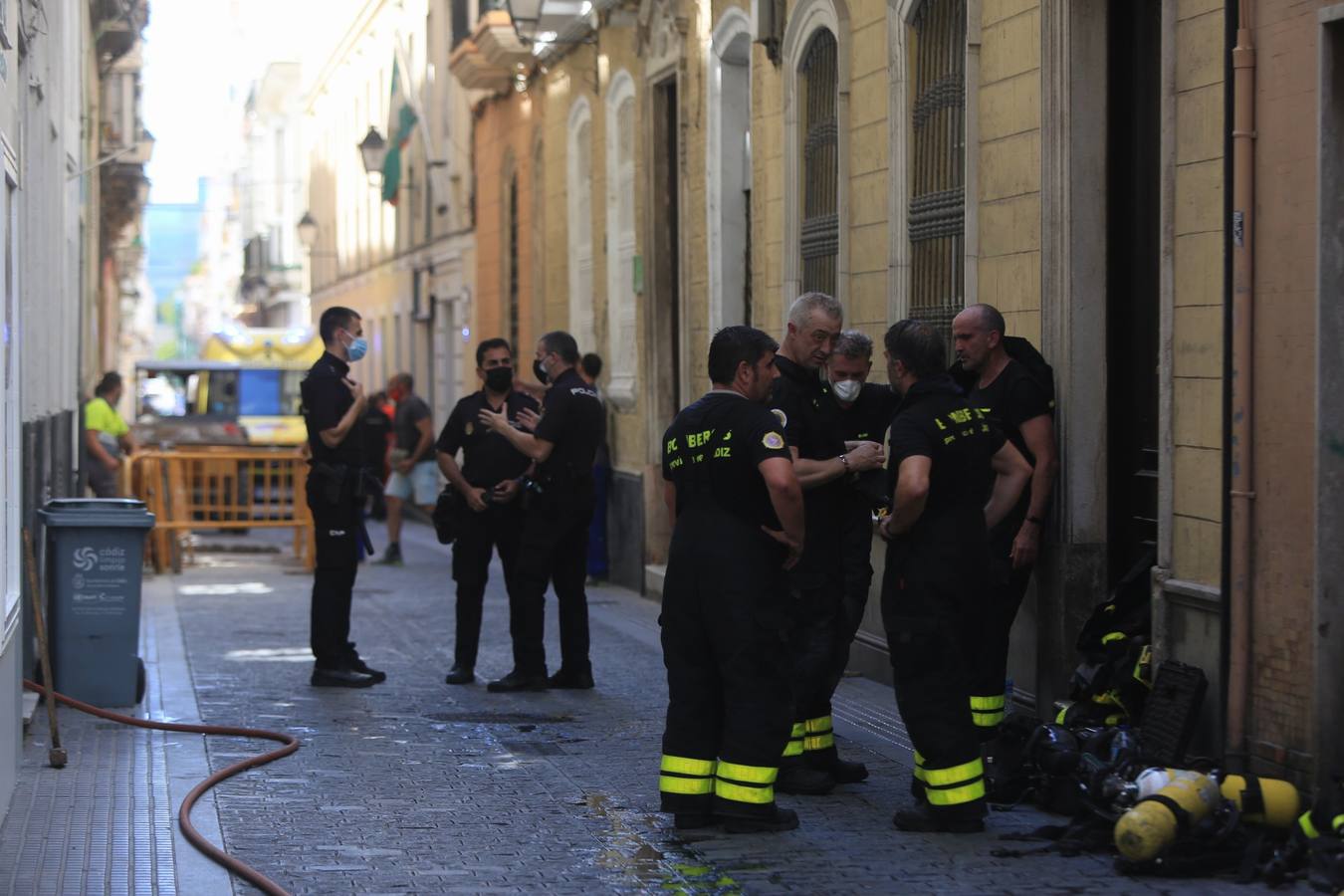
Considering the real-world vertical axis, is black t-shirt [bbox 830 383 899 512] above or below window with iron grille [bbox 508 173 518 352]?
below

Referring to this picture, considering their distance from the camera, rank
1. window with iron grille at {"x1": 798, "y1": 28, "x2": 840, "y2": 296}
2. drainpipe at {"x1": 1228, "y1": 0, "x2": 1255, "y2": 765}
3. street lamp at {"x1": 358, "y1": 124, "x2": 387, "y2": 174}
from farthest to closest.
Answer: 1. street lamp at {"x1": 358, "y1": 124, "x2": 387, "y2": 174}
2. window with iron grille at {"x1": 798, "y1": 28, "x2": 840, "y2": 296}
3. drainpipe at {"x1": 1228, "y1": 0, "x2": 1255, "y2": 765}

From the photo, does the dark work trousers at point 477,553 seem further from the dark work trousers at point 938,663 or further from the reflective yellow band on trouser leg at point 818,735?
the dark work trousers at point 938,663

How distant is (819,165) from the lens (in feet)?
44.0

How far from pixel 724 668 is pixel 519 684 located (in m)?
4.08

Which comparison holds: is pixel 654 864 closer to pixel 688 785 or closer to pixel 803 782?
pixel 688 785

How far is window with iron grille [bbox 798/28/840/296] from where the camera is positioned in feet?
43.1

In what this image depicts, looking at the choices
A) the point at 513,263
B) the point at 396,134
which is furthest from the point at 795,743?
the point at 396,134

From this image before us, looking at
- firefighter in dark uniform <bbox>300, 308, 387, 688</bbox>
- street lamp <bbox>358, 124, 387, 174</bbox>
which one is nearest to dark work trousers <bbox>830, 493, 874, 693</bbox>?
firefighter in dark uniform <bbox>300, 308, 387, 688</bbox>

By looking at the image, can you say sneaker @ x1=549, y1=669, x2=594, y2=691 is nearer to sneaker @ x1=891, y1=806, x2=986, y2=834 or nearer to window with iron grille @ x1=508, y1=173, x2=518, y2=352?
sneaker @ x1=891, y1=806, x2=986, y2=834

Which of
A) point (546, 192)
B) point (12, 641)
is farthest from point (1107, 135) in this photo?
point (546, 192)

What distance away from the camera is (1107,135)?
31.1 feet

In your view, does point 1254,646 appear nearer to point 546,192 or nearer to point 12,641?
point 12,641

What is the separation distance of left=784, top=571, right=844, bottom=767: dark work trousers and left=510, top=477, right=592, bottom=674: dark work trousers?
3.02 metres

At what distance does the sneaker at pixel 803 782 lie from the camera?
833 cm
